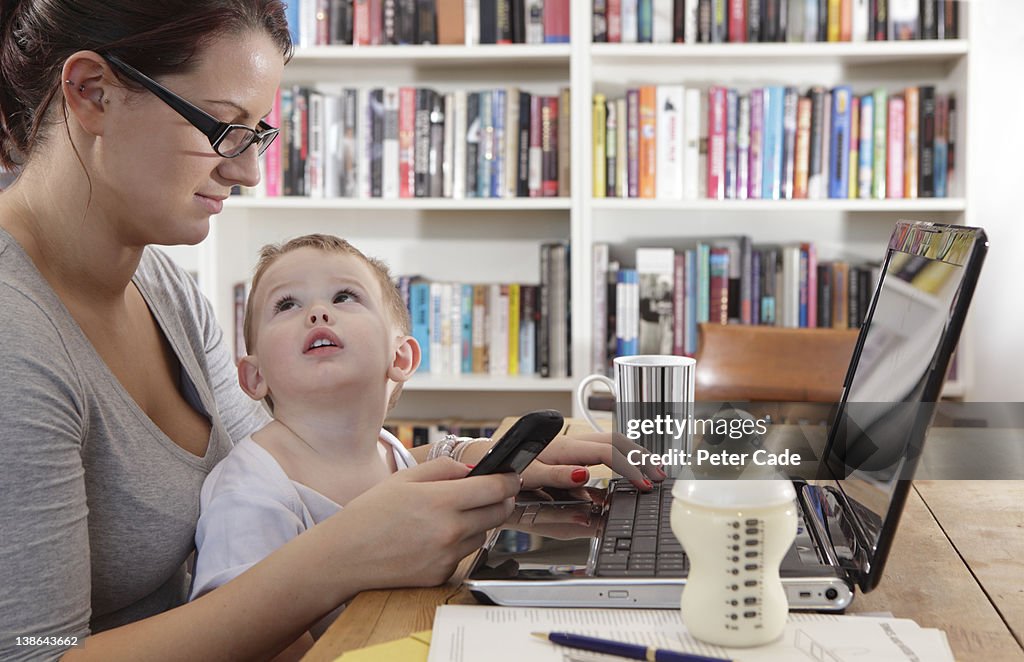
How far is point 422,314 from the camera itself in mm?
2561

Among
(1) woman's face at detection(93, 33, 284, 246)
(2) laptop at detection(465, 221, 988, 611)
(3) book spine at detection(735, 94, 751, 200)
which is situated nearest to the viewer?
(2) laptop at detection(465, 221, 988, 611)

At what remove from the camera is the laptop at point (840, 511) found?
2.26 feet

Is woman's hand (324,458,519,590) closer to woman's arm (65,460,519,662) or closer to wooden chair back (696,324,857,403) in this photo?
woman's arm (65,460,519,662)

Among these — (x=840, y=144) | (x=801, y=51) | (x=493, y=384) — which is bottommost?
(x=493, y=384)

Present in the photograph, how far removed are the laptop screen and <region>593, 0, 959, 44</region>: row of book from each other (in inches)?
58.3

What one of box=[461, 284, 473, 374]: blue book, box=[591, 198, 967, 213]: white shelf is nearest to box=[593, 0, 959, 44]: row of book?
box=[591, 198, 967, 213]: white shelf

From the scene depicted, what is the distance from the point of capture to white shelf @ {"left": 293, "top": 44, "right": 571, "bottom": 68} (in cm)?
239

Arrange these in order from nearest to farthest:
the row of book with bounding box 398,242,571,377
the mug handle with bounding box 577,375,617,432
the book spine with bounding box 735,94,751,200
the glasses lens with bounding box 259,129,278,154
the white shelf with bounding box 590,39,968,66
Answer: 1. the glasses lens with bounding box 259,129,278,154
2. the mug handle with bounding box 577,375,617,432
3. the white shelf with bounding box 590,39,968,66
4. the book spine with bounding box 735,94,751,200
5. the row of book with bounding box 398,242,571,377

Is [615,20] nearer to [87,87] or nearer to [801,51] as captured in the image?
[801,51]

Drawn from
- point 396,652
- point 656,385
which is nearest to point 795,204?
point 656,385

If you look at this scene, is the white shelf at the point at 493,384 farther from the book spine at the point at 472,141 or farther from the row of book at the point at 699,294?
the book spine at the point at 472,141

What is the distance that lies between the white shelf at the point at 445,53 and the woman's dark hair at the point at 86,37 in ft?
4.71

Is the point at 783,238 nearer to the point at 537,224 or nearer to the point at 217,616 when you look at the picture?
the point at 537,224

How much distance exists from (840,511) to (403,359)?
50 cm
